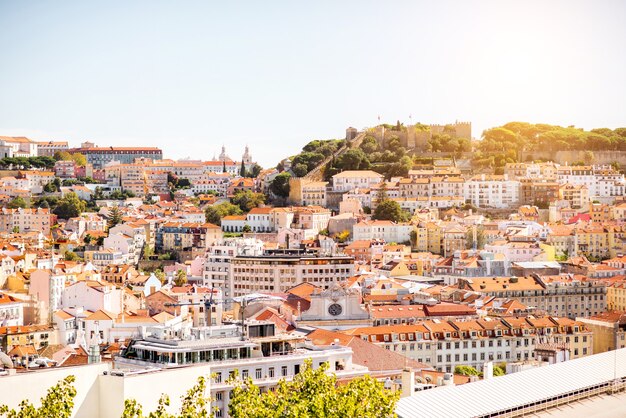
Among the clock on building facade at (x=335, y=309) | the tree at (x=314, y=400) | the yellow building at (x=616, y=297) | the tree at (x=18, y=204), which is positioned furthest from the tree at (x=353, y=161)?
the tree at (x=314, y=400)

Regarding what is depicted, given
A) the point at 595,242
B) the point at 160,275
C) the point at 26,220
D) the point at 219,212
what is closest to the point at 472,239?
the point at 595,242

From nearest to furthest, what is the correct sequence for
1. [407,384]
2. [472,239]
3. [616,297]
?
[407,384] < [616,297] < [472,239]

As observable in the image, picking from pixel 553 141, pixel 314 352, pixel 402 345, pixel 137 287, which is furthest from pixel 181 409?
pixel 553 141

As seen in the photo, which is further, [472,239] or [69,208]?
[69,208]

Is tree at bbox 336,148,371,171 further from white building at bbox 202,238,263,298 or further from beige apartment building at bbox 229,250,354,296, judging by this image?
beige apartment building at bbox 229,250,354,296

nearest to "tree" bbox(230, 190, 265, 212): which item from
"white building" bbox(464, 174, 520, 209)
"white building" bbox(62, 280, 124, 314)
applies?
"white building" bbox(464, 174, 520, 209)

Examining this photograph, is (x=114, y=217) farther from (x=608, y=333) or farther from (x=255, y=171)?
(x=608, y=333)

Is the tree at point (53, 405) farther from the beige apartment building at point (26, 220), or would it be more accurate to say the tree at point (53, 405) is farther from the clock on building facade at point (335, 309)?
the beige apartment building at point (26, 220)
